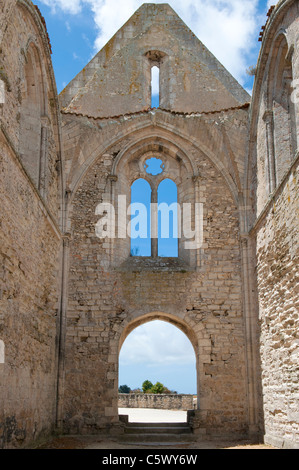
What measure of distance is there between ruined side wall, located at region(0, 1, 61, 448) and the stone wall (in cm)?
892

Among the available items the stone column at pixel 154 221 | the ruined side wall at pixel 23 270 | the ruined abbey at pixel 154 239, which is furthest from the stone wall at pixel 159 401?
the ruined side wall at pixel 23 270

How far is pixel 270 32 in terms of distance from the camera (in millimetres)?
9203

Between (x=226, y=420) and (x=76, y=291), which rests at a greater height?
(x=76, y=291)

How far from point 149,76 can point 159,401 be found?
35.0 feet

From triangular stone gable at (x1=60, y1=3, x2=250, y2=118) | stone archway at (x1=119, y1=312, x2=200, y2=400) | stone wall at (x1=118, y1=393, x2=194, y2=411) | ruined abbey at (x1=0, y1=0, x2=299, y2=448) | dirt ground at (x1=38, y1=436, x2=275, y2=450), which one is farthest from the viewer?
stone wall at (x1=118, y1=393, x2=194, y2=411)

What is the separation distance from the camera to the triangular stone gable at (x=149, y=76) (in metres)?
12.0

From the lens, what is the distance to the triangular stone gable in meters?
12.0

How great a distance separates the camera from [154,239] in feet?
37.0

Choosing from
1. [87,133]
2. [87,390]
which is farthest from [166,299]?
[87,133]

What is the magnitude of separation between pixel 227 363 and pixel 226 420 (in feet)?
3.23

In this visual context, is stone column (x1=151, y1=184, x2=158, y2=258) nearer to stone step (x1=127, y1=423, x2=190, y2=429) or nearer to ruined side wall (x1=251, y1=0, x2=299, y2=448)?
ruined side wall (x1=251, y1=0, x2=299, y2=448)

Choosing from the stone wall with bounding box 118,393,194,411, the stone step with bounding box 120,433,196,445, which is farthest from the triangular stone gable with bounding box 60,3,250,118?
the stone wall with bounding box 118,393,194,411

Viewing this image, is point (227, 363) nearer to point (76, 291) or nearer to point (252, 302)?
point (252, 302)

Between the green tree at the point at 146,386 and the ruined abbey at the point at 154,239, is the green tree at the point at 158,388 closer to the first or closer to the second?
the green tree at the point at 146,386
